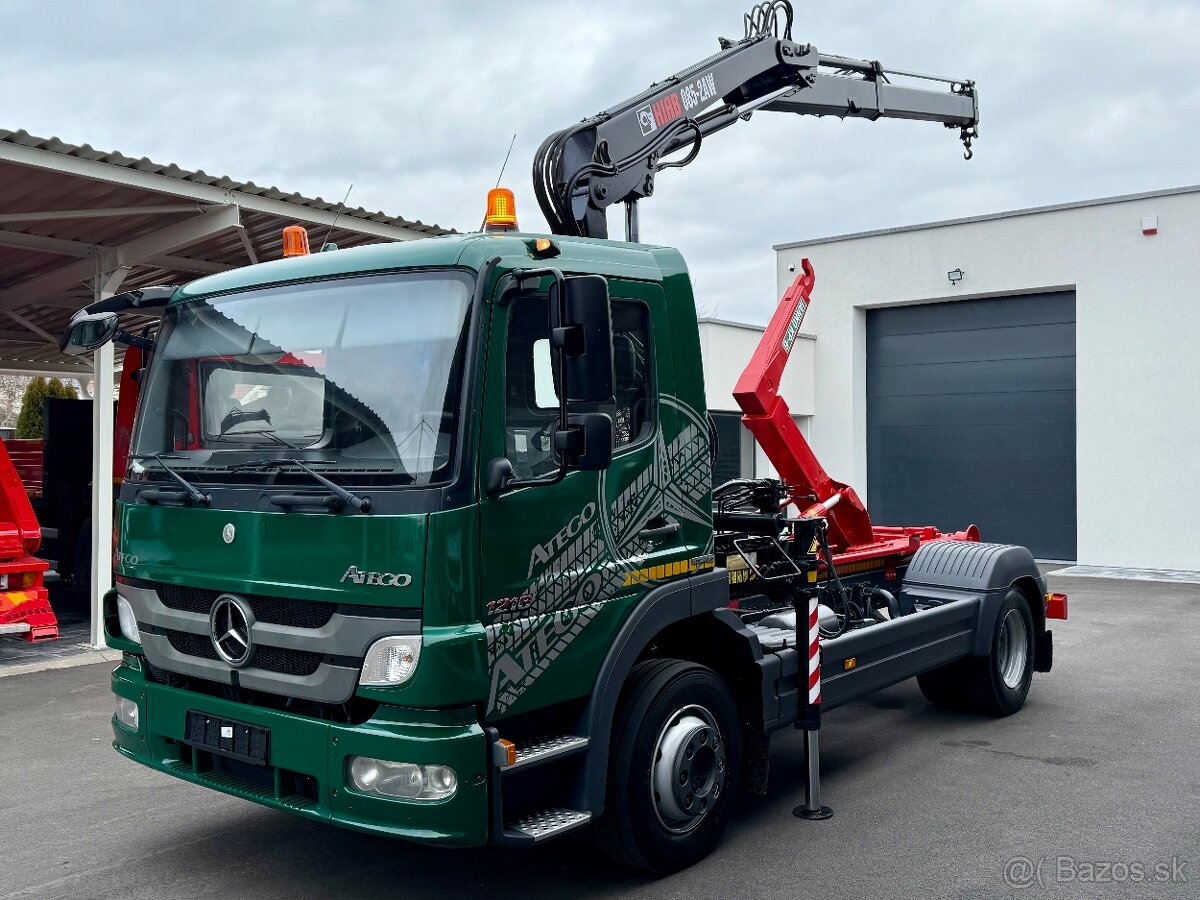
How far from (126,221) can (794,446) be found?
6.50 metres

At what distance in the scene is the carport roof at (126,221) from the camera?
8.44 meters

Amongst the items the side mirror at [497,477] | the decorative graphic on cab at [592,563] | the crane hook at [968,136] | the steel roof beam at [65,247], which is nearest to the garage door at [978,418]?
the crane hook at [968,136]

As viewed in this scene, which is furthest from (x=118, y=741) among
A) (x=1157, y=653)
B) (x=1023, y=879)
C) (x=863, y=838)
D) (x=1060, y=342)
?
(x=1060, y=342)

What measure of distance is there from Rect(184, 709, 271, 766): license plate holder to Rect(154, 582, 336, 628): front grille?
28cm

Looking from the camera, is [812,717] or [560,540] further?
[812,717]

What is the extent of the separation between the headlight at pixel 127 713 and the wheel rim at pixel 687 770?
209 centimetres

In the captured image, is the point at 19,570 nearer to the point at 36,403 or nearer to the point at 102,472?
the point at 102,472

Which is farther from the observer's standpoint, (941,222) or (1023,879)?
(941,222)

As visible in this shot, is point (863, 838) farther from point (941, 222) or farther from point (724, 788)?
point (941, 222)

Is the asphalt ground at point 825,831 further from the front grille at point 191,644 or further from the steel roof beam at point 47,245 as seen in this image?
the steel roof beam at point 47,245

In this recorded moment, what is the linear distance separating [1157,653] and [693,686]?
649cm

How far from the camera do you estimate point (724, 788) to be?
15.3 feet

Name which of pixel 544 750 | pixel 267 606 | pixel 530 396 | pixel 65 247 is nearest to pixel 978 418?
pixel 65 247

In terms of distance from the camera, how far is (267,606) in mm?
3920
